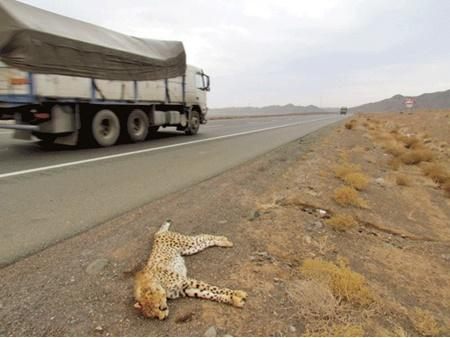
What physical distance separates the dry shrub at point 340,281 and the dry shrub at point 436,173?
713 cm

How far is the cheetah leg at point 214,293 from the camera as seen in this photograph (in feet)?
8.55

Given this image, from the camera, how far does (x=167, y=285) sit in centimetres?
264

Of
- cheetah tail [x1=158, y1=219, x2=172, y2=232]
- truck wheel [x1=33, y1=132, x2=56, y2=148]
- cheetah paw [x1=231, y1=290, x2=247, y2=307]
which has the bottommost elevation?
cheetah paw [x1=231, y1=290, x2=247, y2=307]

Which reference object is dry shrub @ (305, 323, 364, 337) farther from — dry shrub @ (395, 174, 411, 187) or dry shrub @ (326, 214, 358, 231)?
dry shrub @ (395, 174, 411, 187)

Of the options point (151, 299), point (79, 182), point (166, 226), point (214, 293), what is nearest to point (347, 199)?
point (166, 226)

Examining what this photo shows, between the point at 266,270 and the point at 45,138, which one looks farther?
the point at 45,138

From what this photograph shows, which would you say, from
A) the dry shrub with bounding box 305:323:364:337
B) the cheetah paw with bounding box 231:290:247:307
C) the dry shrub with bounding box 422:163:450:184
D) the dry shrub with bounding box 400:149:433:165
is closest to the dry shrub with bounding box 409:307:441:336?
the dry shrub with bounding box 305:323:364:337

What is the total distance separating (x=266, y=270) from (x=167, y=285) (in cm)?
104

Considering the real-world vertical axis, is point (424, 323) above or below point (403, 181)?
below

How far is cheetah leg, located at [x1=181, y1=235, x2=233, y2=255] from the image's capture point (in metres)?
3.42

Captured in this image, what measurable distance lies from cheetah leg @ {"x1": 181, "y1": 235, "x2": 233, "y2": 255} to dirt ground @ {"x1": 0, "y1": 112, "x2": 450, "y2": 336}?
100 mm

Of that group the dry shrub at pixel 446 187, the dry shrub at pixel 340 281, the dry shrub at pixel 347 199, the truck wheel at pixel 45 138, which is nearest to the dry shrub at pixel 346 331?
the dry shrub at pixel 340 281

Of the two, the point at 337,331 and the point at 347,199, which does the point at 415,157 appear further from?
the point at 337,331

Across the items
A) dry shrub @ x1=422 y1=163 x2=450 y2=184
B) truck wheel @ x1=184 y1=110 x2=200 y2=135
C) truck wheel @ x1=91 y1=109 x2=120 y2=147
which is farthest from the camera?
truck wheel @ x1=184 y1=110 x2=200 y2=135
